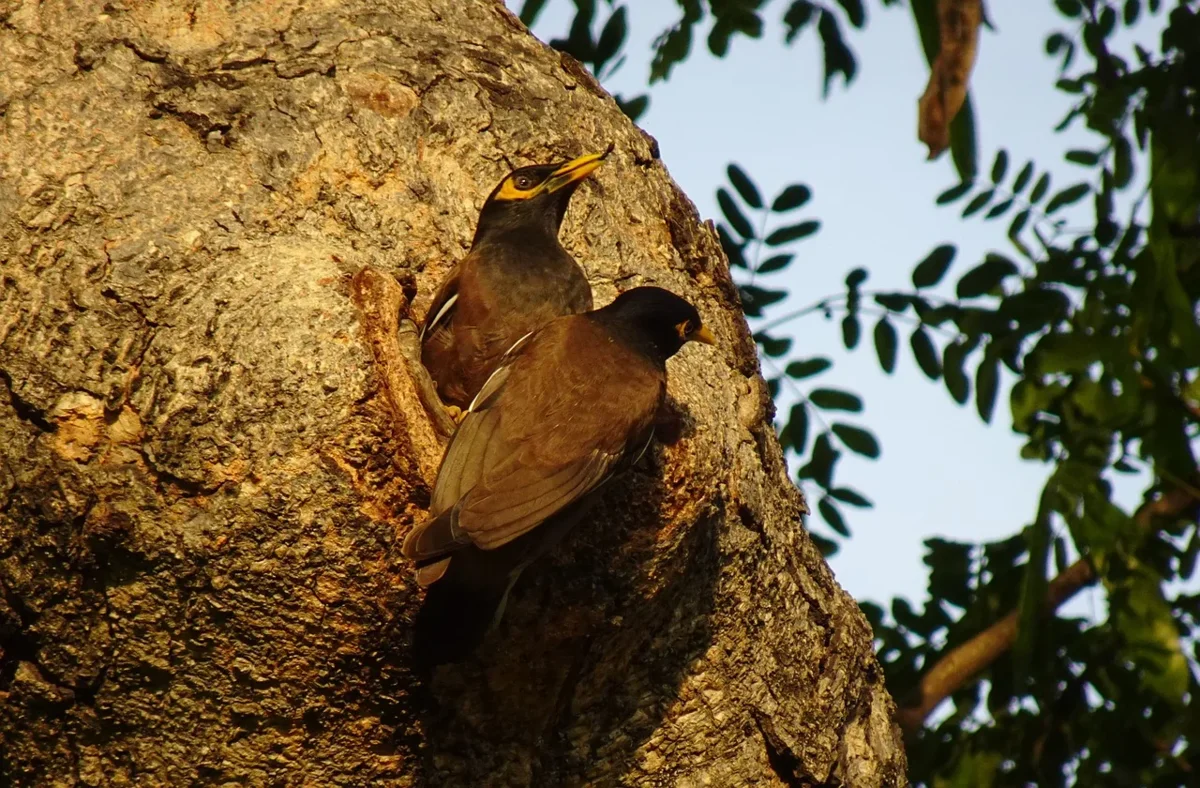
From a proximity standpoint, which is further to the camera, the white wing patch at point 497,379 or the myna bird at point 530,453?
the white wing patch at point 497,379

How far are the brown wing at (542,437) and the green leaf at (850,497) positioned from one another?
5.77 feet

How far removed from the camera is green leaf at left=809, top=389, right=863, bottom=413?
460 centimetres

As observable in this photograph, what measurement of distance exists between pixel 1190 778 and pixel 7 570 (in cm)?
358

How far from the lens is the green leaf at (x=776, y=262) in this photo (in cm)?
471

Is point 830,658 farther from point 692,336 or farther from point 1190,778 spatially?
point 1190,778

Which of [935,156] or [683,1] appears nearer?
[935,156]

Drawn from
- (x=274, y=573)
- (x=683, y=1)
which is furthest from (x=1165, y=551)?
(x=274, y=573)

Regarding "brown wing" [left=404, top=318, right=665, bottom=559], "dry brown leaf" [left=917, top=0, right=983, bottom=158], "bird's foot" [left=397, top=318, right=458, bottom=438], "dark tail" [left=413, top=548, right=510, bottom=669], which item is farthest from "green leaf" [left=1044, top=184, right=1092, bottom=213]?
"dry brown leaf" [left=917, top=0, right=983, bottom=158]

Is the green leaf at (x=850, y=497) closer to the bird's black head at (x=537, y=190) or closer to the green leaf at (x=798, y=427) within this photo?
the green leaf at (x=798, y=427)

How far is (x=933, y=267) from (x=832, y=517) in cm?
89

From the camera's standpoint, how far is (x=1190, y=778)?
4.47m

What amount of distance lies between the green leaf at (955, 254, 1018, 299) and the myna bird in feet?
5.52

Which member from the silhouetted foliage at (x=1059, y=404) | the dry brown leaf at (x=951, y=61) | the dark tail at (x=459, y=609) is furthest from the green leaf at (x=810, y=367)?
the dry brown leaf at (x=951, y=61)

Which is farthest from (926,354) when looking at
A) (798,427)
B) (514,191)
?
(514,191)
